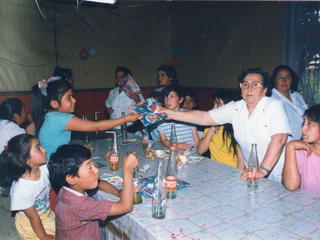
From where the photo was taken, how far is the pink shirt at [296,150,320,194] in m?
2.04

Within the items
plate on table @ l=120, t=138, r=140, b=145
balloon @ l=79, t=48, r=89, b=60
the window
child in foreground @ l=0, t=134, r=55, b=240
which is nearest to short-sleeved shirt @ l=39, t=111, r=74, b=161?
child in foreground @ l=0, t=134, r=55, b=240

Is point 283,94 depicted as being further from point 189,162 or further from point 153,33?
point 153,33

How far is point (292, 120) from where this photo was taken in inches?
147

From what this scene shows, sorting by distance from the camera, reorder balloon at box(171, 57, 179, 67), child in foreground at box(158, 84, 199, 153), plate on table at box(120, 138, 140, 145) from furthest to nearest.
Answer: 1. balloon at box(171, 57, 179, 67)
2. plate on table at box(120, 138, 140, 145)
3. child in foreground at box(158, 84, 199, 153)

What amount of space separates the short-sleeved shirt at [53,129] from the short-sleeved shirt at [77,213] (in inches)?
33.3

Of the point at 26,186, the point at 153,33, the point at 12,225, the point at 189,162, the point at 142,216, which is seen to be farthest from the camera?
the point at 153,33

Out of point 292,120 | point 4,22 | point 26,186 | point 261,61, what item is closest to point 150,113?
point 26,186

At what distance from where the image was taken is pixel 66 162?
1.73 meters

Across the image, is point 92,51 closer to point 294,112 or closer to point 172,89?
point 172,89

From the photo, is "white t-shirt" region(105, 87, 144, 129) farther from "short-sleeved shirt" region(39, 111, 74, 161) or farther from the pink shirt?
the pink shirt

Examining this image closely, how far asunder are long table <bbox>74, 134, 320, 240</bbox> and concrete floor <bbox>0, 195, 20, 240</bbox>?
129 centimetres

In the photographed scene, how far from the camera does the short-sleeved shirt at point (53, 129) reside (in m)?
2.42

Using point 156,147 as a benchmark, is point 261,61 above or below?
above

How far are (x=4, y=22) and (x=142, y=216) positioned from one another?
5.68 m
